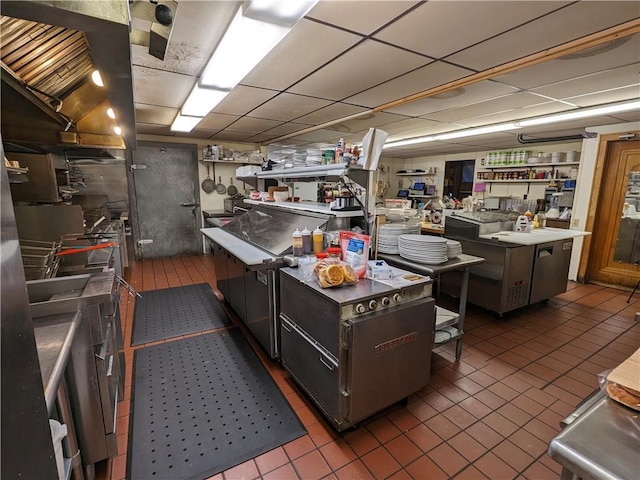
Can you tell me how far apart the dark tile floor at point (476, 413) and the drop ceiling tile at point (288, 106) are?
2694mm

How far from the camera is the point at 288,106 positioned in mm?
3637

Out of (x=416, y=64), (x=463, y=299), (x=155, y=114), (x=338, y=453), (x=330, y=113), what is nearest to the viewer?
(x=338, y=453)

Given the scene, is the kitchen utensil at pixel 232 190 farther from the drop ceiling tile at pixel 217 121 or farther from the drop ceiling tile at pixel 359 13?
the drop ceiling tile at pixel 359 13

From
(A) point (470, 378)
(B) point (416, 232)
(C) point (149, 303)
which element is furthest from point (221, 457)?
(C) point (149, 303)

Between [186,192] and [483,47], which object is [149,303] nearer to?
[186,192]

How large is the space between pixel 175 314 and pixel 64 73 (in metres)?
2.42

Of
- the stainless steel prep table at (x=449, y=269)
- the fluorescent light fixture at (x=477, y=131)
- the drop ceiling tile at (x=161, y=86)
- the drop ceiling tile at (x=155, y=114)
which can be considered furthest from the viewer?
the fluorescent light fixture at (x=477, y=131)

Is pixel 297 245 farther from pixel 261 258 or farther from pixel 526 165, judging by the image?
pixel 526 165

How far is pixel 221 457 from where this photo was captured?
5.38 ft

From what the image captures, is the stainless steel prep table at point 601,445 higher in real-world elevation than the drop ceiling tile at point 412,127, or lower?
lower

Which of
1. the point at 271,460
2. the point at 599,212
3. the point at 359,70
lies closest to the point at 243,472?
the point at 271,460

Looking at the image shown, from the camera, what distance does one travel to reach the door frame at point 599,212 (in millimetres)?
4352

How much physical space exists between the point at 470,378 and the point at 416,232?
1280 millimetres

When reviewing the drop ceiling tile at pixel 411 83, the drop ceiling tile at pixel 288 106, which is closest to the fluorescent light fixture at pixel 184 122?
the drop ceiling tile at pixel 288 106
